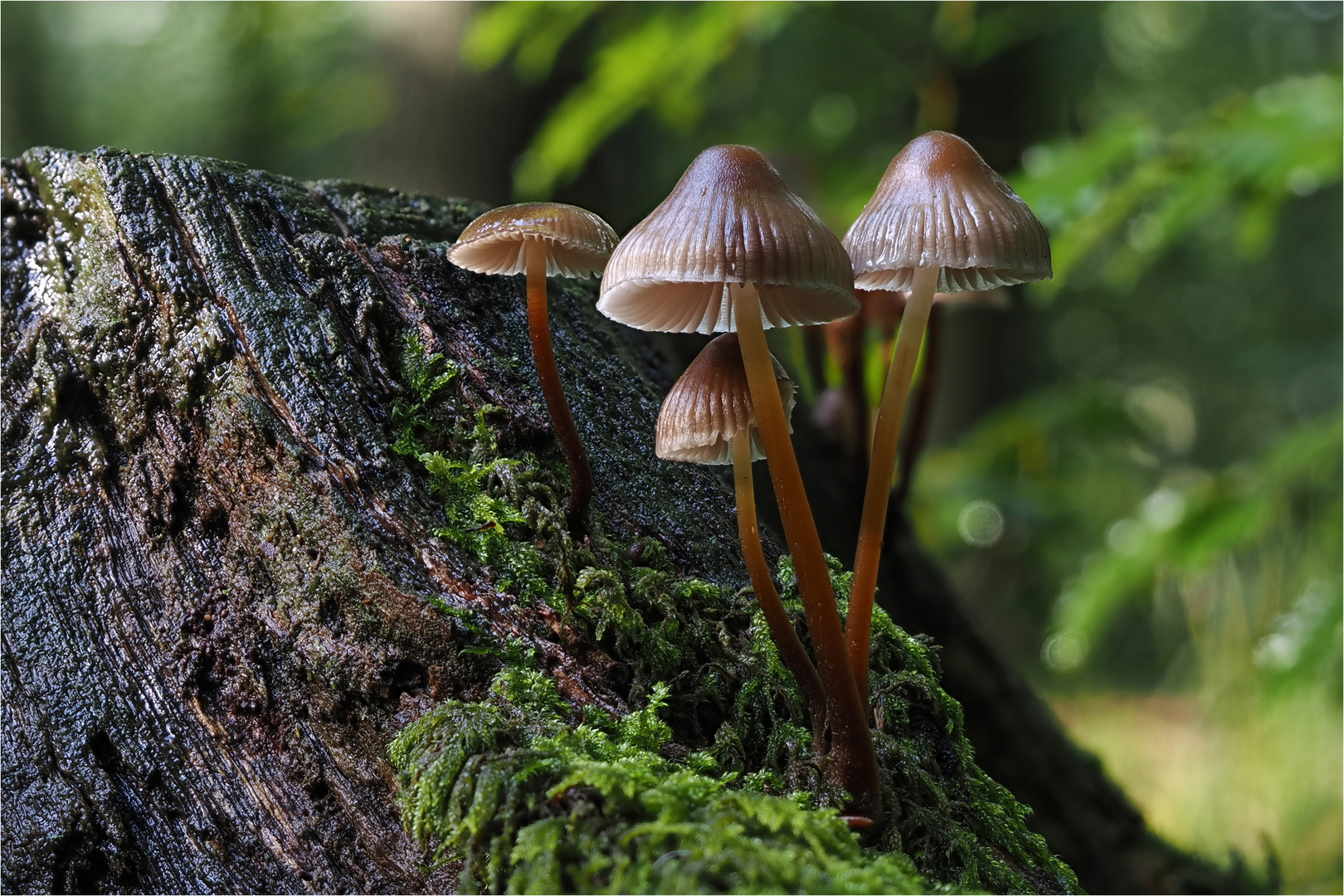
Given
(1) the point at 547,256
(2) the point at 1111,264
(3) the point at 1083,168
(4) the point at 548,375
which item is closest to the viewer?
(4) the point at 548,375

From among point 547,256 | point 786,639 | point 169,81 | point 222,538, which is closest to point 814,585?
point 786,639

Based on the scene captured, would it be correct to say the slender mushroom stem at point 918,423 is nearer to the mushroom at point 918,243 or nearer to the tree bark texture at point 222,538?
the tree bark texture at point 222,538

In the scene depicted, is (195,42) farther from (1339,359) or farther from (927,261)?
(1339,359)

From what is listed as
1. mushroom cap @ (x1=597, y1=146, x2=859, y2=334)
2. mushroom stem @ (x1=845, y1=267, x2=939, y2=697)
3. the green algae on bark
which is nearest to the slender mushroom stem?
the green algae on bark

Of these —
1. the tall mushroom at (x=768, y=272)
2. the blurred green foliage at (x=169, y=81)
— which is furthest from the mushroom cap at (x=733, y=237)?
the blurred green foliage at (x=169, y=81)

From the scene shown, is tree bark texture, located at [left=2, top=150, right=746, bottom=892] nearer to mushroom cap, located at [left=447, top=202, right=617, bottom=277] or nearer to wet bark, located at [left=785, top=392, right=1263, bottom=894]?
mushroom cap, located at [left=447, top=202, right=617, bottom=277]

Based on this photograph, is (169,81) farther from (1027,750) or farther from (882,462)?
(882,462)
